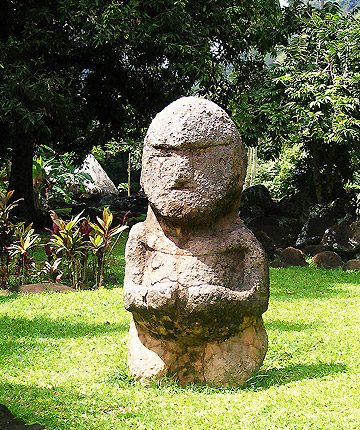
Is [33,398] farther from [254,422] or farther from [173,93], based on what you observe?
[173,93]

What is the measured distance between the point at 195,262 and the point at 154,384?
985 mm

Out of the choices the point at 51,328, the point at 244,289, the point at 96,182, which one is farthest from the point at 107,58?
the point at 96,182

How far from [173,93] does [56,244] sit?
7.13 m

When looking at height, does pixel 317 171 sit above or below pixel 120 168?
below

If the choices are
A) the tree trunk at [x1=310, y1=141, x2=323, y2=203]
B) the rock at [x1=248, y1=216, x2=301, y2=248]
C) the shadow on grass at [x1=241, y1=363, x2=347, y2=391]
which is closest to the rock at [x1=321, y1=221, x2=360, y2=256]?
the rock at [x1=248, y1=216, x2=301, y2=248]

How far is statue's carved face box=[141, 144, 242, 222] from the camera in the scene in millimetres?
3965

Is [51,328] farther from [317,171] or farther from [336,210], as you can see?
[317,171]

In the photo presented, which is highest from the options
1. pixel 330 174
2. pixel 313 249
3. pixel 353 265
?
pixel 330 174

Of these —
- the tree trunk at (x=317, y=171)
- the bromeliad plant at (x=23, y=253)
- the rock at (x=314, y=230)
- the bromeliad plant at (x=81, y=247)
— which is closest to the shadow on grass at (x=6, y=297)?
the bromeliad plant at (x=23, y=253)

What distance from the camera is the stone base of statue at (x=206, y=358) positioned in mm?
4125

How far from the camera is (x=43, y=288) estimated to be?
784cm

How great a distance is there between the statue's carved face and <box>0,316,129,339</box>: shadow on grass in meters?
2.33

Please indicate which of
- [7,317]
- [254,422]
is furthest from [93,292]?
[254,422]

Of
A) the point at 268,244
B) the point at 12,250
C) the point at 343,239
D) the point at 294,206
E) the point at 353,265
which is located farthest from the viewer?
the point at 294,206
